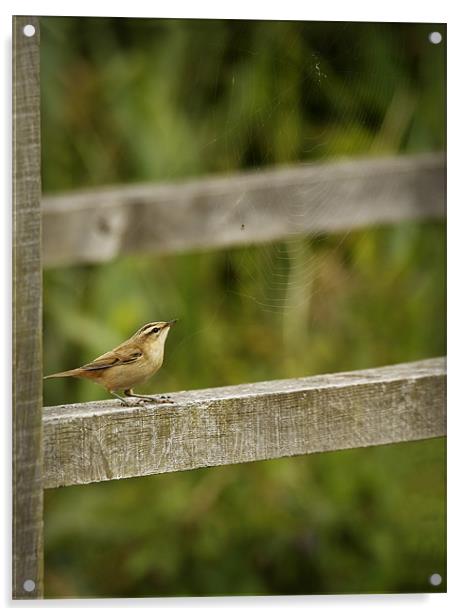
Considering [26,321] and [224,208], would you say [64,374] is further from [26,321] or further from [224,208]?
[224,208]

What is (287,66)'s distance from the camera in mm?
2104

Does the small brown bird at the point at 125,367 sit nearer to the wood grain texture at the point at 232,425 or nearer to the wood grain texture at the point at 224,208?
the wood grain texture at the point at 232,425

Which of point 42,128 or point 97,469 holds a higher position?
point 42,128

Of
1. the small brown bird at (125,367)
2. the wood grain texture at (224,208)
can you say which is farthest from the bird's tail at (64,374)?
the wood grain texture at (224,208)

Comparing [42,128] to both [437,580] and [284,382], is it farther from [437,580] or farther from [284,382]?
[437,580]

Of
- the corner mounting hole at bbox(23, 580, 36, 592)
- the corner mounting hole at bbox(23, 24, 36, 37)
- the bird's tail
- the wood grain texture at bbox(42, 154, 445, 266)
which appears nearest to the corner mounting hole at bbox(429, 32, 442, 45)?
the wood grain texture at bbox(42, 154, 445, 266)

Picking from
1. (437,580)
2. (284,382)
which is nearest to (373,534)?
(437,580)

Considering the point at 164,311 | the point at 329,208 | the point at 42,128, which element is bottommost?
the point at 164,311

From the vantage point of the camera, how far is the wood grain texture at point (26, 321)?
1.94 metres

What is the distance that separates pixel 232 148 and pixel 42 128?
0.34 m

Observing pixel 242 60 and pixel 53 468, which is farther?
pixel 242 60

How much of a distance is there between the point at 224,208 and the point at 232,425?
1.40ft

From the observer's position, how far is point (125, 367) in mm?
1958

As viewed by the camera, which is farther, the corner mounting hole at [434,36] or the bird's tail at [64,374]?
the corner mounting hole at [434,36]
